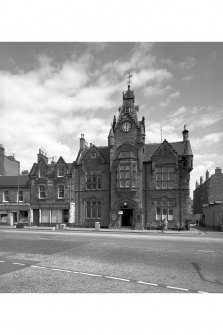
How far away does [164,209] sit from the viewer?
32.2 metres

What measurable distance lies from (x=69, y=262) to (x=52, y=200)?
2656 centimetres

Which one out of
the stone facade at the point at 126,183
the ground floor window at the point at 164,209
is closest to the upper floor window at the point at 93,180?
the stone facade at the point at 126,183

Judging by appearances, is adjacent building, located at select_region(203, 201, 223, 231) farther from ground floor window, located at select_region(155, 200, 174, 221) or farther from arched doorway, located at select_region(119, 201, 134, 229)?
arched doorway, located at select_region(119, 201, 134, 229)

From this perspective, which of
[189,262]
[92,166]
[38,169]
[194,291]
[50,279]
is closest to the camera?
[194,291]

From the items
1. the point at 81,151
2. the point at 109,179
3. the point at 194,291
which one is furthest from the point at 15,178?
the point at 194,291

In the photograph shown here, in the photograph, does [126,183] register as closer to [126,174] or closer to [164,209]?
[126,174]

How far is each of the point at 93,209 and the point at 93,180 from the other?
407 centimetres

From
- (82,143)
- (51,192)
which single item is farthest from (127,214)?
(82,143)

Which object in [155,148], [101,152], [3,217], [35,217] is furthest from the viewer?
[3,217]

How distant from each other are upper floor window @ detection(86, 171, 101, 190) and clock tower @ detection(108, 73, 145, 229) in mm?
2318

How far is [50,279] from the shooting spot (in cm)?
855

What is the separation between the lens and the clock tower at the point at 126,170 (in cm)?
3228

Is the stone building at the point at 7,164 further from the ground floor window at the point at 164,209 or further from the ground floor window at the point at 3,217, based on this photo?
the ground floor window at the point at 164,209

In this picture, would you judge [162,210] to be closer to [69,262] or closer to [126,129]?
[126,129]
